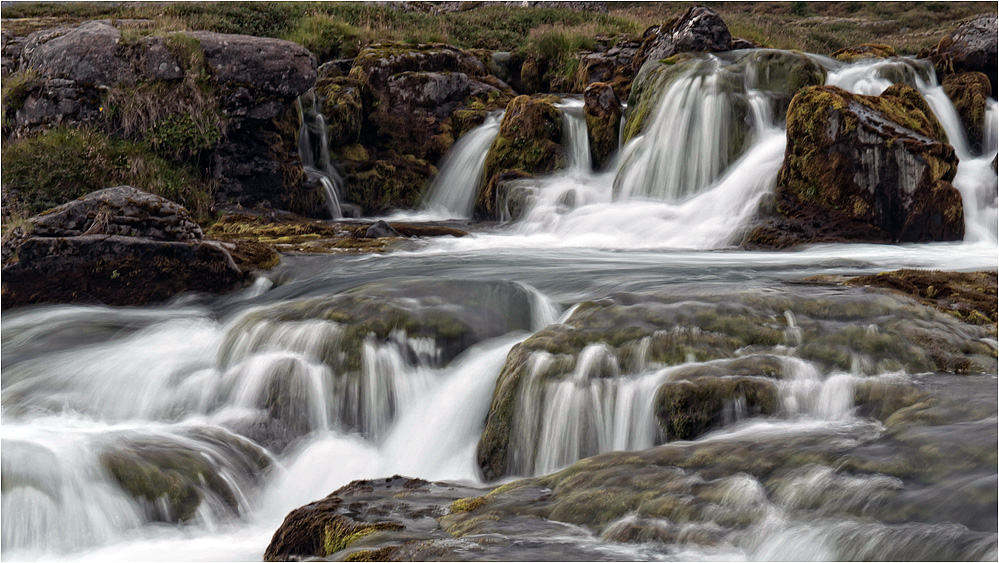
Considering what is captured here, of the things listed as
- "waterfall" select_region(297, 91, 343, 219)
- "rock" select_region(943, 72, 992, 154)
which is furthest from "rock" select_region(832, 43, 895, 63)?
"waterfall" select_region(297, 91, 343, 219)

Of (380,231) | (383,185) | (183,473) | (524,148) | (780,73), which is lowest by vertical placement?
(183,473)

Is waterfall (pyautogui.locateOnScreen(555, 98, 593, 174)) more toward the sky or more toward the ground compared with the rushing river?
more toward the sky

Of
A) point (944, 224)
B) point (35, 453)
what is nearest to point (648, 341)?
point (35, 453)

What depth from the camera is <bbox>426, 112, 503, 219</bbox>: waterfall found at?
550 inches

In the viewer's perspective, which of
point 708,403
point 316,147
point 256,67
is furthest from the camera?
point 316,147

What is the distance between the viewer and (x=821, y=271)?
776 centimetres

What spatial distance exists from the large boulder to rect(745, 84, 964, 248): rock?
251 inches

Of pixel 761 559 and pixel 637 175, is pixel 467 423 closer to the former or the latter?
pixel 761 559

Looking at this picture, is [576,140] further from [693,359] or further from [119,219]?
[693,359]

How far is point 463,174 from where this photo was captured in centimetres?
1430

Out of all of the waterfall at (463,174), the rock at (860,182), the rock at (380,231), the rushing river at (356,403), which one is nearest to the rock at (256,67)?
the waterfall at (463,174)

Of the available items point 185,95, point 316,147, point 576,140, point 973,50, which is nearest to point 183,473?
point 185,95

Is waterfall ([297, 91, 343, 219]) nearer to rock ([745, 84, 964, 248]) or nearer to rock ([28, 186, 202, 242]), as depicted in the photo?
rock ([28, 186, 202, 242])

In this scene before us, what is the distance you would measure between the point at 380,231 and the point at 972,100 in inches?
366
